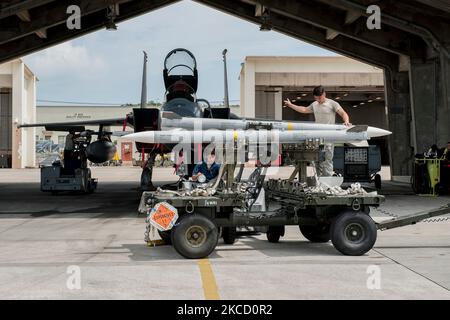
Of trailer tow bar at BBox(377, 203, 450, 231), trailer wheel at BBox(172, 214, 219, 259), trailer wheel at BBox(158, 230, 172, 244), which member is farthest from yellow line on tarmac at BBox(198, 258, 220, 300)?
trailer tow bar at BBox(377, 203, 450, 231)

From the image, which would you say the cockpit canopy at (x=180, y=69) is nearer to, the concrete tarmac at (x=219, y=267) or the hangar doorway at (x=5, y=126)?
the concrete tarmac at (x=219, y=267)

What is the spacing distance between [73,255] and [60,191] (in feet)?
42.0

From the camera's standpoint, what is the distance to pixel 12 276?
6270 millimetres

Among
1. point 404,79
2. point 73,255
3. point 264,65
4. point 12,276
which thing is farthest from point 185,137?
point 264,65

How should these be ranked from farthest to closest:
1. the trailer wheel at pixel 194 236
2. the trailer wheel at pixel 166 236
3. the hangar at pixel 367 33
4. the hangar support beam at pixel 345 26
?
the hangar support beam at pixel 345 26 → the hangar at pixel 367 33 → the trailer wheel at pixel 166 236 → the trailer wheel at pixel 194 236

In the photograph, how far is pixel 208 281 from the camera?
Answer: 599cm

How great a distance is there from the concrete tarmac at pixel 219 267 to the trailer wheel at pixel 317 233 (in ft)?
0.59

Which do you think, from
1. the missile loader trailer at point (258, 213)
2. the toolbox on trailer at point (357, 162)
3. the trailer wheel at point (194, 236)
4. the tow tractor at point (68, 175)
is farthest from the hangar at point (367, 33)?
the trailer wheel at point (194, 236)

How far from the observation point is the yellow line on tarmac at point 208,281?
5.37 meters

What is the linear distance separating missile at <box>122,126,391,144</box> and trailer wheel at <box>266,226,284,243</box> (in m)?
1.40

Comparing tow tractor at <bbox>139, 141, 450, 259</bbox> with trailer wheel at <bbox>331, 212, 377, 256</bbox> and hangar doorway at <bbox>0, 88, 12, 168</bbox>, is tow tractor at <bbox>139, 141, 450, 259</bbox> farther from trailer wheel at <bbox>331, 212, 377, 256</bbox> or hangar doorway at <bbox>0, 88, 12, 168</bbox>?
hangar doorway at <bbox>0, 88, 12, 168</bbox>

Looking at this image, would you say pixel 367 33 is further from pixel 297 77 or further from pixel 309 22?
pixel 297 77
